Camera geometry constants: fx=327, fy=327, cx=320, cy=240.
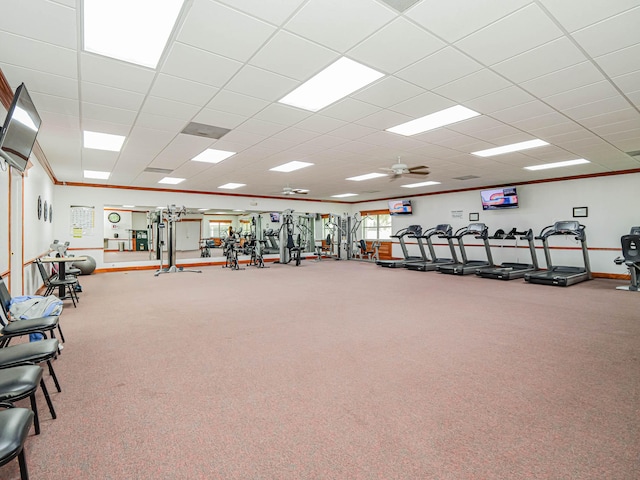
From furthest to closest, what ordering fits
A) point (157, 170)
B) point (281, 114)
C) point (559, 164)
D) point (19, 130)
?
point (157, 170) → point (559, 164) → point (281, 114) → point (19, 130)

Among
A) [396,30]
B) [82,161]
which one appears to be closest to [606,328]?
[396,30]

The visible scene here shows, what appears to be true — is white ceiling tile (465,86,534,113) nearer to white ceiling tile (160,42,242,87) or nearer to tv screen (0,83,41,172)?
white ceiling tile (160,42,242,87)

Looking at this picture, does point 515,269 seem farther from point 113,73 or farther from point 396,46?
point 113,73

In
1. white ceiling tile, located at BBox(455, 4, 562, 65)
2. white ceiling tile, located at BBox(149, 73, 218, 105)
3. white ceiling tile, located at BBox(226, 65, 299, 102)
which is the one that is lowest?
white ceiling tile, located at BBox(149, 73, 218, 105)

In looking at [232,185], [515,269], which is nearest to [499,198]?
[515,269]

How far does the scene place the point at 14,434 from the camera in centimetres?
130

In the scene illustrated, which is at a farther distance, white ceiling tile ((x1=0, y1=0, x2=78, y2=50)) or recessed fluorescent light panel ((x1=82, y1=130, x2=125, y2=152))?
recessed fluorescent light panel ((x1=82, y1=130, x2=125, y2=152))

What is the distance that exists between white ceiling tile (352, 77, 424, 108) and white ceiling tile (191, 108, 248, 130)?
1673 millimetres

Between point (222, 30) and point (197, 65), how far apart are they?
0.64m

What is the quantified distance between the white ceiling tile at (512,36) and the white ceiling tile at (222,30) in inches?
65.8

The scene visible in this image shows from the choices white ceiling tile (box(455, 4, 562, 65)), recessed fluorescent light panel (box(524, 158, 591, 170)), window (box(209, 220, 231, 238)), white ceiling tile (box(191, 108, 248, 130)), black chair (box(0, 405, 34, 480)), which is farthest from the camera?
window (box(209, 220, 231, 238))

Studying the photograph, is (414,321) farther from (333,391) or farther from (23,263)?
(23,263)

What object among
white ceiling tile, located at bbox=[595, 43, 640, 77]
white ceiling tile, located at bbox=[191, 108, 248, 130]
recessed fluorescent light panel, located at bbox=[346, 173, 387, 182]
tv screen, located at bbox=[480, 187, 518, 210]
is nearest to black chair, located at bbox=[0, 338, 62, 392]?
white ceiling tile, located at bbox=[191, 108, 248, 130]

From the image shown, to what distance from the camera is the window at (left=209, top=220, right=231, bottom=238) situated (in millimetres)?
17727
